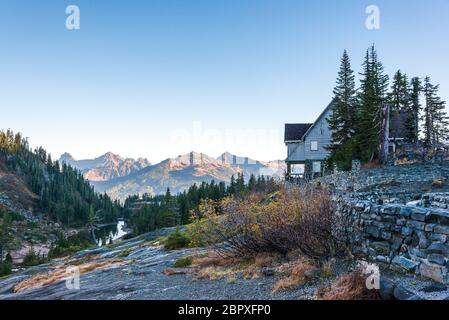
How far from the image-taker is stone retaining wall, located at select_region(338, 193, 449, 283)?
7348 mm

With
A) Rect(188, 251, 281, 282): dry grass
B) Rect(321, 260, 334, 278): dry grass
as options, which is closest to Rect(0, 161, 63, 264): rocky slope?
Rect(188, 251, 281, 282): dry grass

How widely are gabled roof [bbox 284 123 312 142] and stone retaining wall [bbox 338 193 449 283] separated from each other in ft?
110

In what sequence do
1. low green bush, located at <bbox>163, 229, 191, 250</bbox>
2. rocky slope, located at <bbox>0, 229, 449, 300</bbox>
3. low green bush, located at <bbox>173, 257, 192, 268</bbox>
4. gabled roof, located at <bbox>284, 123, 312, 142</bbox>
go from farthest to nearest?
gabled roof, located at <bbox>284, 123, 312, 142</bbox>, low green bush, located at <bbox>163, 229, 191, 250</bbox>, low green bush, located at <bbox>173, 257, 192, 268</bbox>, rocky slope, located at <bbox>0, 229, 449, 300</bbox>

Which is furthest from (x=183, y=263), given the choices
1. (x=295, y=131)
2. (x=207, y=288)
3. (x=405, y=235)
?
(x=295, y=131)

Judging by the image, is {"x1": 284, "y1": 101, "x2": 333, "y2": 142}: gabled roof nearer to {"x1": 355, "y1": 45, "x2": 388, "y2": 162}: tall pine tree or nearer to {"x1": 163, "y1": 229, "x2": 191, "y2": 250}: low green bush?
{"x1": 355, "y1": 45, "x2": 388, "y2": 162}: tall pine tree

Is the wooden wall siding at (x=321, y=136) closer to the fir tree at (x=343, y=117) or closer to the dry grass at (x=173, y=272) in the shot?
the fir tree at (x=343, y=117)

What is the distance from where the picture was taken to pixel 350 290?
7.28m

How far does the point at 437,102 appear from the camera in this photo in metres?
44.9

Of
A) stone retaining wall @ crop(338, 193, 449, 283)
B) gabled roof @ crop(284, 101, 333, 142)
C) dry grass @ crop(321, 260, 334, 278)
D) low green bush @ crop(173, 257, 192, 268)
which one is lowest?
low green bush @ crop(173, 257, 192, 268)

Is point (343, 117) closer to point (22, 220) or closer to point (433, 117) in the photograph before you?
point (433, 117)

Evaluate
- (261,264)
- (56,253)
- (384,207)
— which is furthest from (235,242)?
(56,253)

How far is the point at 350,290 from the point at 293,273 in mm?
2671
